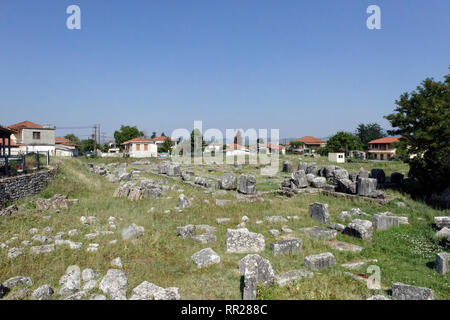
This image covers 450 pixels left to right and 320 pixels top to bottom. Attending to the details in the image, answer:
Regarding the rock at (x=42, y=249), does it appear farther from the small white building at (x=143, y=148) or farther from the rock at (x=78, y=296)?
the small white building at (x=143, y=148)

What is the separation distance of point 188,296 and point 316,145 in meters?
83.4

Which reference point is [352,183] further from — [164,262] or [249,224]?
[164,262]

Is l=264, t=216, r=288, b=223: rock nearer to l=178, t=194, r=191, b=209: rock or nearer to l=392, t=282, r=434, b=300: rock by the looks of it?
l=178, t=194, r=191, b=209: rock

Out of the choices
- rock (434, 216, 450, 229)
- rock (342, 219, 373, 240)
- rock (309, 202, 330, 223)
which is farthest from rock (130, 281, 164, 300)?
rock (434, 216, 450, 229)

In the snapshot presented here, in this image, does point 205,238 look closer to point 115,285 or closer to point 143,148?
point 115,285

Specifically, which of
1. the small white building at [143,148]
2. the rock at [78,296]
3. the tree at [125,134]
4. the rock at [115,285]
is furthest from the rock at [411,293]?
the tree at [125,134]

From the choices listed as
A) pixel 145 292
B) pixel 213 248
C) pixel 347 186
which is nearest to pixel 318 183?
pixel 347 186

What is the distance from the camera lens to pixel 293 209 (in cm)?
1173

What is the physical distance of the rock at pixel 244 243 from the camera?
7.30 metres

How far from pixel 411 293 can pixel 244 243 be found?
364cm

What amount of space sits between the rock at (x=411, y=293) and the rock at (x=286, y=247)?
8.48 ft

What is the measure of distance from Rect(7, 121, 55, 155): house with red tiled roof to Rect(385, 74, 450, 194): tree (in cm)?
3888

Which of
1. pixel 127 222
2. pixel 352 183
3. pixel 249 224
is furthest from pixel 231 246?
pixel 352 183
